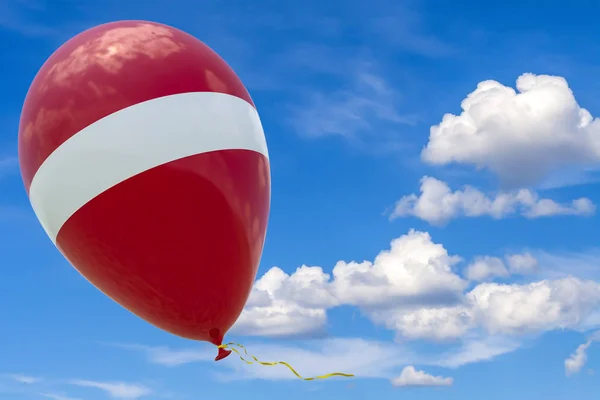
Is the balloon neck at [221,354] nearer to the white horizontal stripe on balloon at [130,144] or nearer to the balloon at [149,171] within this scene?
the balloon at [149,171]

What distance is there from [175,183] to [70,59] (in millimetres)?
2463

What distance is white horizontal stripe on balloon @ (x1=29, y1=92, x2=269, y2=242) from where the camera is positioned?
10203 millimetres

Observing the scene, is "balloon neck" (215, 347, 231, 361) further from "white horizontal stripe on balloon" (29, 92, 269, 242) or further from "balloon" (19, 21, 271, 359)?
"white horizontal stripe on balloon" (29, 92, 269, 242)

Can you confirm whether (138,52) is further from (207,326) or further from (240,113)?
(207,326)

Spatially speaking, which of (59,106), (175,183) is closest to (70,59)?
(59,106)

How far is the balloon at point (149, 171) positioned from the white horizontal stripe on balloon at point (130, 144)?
0.6 inches

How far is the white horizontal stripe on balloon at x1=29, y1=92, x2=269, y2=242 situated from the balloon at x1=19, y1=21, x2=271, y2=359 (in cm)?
1

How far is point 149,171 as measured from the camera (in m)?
10.2

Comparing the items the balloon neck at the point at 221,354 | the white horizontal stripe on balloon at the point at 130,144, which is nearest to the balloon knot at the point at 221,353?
the balloon neck at the point at 221,354

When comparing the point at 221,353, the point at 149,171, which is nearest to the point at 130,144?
the point at 149,171

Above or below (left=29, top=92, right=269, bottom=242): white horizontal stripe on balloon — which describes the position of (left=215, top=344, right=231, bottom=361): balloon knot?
below

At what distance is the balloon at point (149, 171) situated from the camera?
10234 mm

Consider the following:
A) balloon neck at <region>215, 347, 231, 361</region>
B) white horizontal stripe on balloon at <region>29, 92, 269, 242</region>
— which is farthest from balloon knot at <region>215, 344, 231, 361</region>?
white horizontal stripe on balloon at <region>29, 92, 269, 242</region>

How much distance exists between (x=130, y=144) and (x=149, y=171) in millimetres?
449
